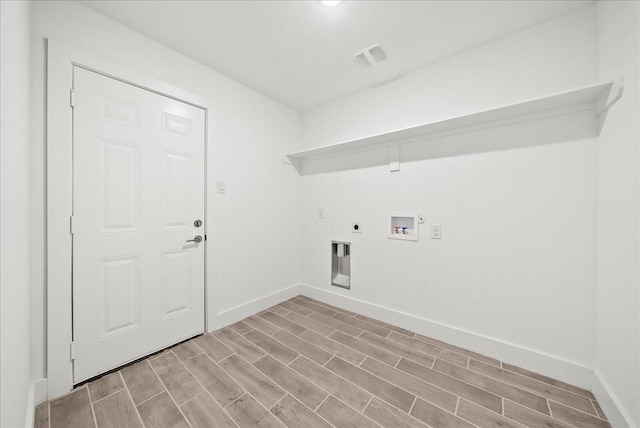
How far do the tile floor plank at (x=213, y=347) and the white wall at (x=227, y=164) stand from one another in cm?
26

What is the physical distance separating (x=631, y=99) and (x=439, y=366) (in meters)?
2.04

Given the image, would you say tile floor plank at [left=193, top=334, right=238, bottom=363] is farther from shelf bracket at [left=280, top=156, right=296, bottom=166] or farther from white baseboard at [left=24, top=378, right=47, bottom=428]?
shelf bracket at [left=280, top=156, right=296, bottom=166]

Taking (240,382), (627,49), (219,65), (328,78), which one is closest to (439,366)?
(240,382)

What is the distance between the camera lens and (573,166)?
1.69m

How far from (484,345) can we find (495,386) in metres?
0.40

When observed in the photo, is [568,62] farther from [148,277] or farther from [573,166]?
[148,277]

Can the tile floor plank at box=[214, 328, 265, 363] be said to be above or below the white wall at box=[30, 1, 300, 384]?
below

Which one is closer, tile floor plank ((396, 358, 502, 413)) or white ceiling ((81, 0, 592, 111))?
tile floor plank ((396, 358, 502, 413))

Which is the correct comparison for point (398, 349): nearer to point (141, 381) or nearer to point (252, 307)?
point (252, 307)

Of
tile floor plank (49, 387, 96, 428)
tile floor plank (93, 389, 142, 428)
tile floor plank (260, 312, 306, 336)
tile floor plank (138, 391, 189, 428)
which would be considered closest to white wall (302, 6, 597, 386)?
tile floor plank (260, 312, 306, 336)

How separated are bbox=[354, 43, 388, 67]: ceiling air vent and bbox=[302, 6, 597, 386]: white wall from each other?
0.41 meters

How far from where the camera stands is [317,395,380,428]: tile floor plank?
1371 millimetres

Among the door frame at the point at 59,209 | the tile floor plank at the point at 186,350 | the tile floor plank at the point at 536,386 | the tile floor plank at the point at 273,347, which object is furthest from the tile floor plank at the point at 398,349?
the door frame at the point at 59,209

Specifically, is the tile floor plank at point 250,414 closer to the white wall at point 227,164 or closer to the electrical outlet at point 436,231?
the white wall at point 227,164
